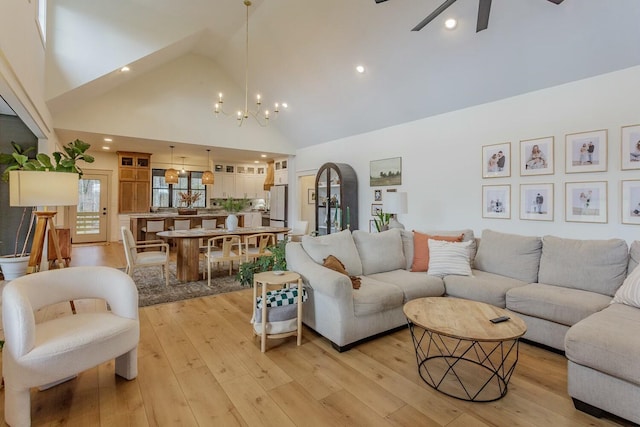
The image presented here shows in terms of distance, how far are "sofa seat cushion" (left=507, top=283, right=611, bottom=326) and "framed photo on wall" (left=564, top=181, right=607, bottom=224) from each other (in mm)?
933

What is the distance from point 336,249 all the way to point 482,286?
1486mm

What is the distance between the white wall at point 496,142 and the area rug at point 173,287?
9.14ft

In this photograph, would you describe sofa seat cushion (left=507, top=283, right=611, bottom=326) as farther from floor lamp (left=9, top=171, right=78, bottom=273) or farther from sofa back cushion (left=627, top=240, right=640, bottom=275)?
floor lamp (left=9, top=171, right=78, bottom=273)

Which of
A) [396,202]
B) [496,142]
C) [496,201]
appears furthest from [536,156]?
[396,202]

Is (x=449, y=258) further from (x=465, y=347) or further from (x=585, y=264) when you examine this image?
(x=585, y=264)

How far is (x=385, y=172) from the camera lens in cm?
557

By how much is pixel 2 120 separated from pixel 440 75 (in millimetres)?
6432

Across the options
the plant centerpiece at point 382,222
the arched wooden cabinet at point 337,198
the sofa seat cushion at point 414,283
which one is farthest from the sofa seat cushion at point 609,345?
the arched wooden cabinet at point 337,198

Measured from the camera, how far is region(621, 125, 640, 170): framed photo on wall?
117 inches

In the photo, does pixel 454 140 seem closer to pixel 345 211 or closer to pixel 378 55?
pixel 378 55

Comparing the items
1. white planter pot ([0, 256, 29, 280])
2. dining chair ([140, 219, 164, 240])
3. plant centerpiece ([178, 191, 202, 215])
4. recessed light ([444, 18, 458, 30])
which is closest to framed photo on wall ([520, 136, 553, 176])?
recessed light ([444, 18, 458, 30])

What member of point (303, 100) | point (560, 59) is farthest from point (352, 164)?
point (560, 59)

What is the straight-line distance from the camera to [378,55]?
14.1 feet

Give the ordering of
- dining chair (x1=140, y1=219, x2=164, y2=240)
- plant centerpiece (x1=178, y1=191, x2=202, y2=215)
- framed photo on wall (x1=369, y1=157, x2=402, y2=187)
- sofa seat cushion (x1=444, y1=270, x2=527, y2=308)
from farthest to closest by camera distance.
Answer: plant centerpiece (x1=178, y1=191, x2=202, y2=215), dining chair (x1=140, y1=219, x2=164, y2=240), framed photo on wall (x1=369, y1=157, x2=402, y2=187), sofa seat cushion (x1=444, y1=270, x2=527, y2=308)
